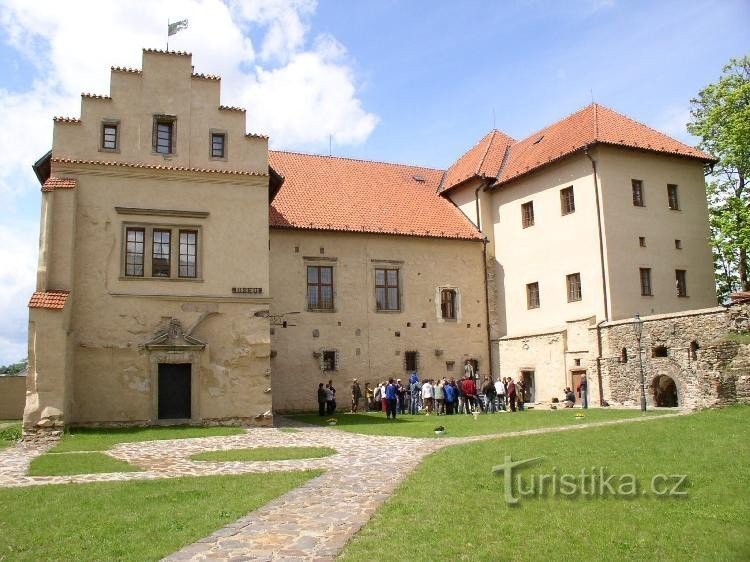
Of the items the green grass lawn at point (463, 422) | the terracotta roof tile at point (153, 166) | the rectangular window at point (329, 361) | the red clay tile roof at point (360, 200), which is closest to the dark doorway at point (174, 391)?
the green grass lawn at point (463, 422)

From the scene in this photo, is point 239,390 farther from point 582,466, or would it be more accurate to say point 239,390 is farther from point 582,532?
point 582,532

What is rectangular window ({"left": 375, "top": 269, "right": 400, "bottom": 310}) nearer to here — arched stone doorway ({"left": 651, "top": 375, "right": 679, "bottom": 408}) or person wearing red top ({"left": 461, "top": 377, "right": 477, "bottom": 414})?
person wearing red top ({"left": 461, "top": 377, "right": 477, "bottom": 414})

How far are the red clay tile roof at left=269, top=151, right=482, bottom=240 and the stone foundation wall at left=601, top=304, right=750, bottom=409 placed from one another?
10175mm

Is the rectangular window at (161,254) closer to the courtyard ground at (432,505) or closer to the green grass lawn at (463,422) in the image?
the green grass lawn at (463,422)

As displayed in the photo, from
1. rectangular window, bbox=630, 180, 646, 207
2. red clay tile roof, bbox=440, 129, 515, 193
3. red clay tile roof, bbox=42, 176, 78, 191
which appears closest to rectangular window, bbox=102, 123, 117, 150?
red clay tile roof, bbox=42, 176, 78, 191

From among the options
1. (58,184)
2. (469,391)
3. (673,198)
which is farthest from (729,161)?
(58,184)

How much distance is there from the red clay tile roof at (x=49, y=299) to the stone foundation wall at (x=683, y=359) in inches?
787

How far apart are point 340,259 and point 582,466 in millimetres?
21587

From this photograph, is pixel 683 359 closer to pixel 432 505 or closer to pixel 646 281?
pixel 646 281

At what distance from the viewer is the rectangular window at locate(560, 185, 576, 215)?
3037cm

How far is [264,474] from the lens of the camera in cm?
1271

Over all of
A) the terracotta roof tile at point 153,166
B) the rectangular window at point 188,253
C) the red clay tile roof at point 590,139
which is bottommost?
the rectangular window at point 188,253

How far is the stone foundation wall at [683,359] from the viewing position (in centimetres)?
2175

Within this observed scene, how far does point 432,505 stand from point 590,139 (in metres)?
23.8
